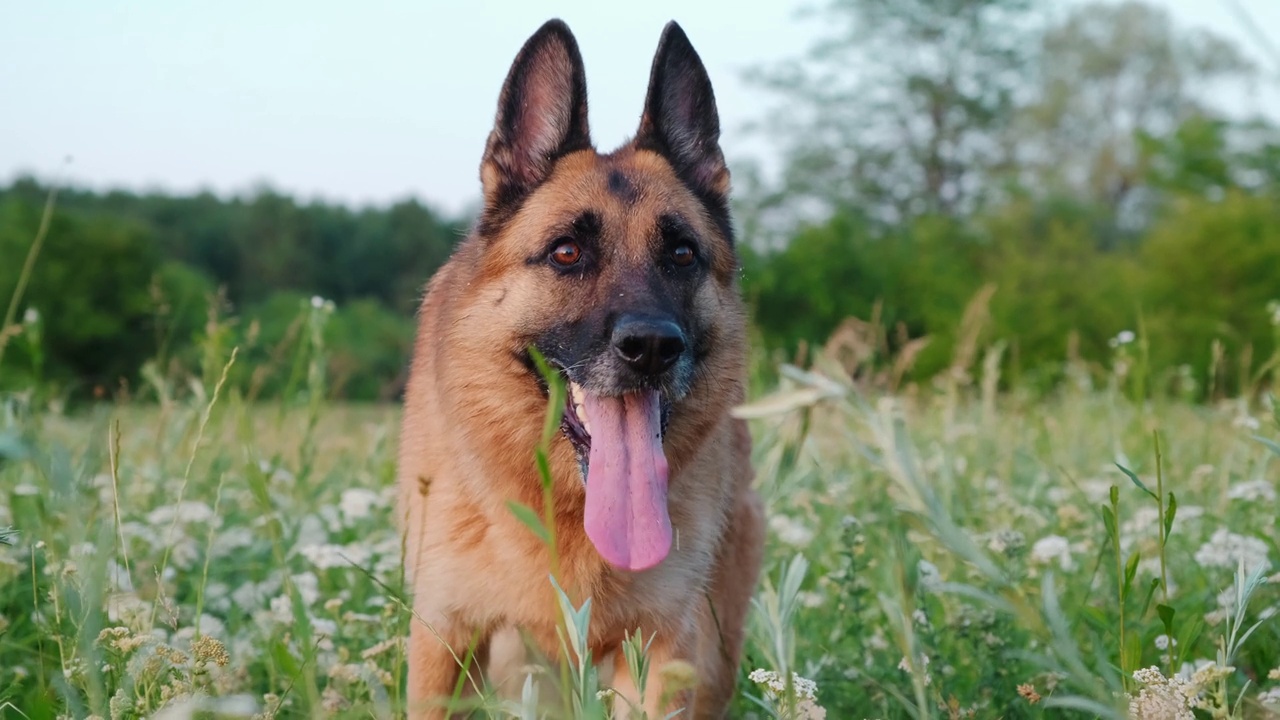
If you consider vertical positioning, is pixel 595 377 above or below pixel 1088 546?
above

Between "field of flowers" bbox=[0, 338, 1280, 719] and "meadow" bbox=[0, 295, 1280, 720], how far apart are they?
0.01 metres

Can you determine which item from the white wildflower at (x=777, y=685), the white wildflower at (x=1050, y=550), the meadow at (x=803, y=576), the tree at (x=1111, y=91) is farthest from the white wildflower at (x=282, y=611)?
the tree at (x=1111, y=91)

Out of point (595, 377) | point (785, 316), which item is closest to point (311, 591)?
point (595, 377)

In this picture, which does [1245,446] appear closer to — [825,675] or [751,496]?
[751,496]

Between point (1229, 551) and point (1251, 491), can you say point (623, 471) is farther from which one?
point (1251, 491)

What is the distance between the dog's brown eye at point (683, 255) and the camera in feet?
11.2

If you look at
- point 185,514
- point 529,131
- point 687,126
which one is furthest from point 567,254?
point 185,514

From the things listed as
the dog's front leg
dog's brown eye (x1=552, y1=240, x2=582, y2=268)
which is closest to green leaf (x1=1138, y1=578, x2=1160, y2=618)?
the dog's front leg

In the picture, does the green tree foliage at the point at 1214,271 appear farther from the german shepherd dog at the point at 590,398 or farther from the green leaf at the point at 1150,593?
the green leaf at the point at 1150,593

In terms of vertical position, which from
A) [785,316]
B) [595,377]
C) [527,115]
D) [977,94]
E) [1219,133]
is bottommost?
[785,316]

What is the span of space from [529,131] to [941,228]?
31.9 m

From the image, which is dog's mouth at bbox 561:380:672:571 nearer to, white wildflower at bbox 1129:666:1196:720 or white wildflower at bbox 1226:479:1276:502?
white wildflower at bbox 1129:666:1196:720

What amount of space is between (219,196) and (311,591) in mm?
64070

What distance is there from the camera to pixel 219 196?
202 feet
